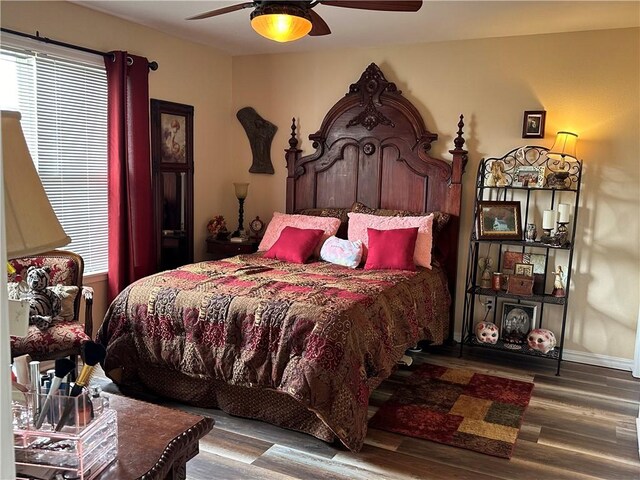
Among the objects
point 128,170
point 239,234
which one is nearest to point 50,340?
point 128,170

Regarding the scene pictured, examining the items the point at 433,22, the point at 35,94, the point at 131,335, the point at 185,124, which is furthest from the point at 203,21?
the point at 131,335

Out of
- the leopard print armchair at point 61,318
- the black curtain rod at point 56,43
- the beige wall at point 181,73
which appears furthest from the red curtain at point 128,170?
the leopard print armchair at point 61,318

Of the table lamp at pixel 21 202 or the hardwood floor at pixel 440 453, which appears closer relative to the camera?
the table lamp at pixel 21 202

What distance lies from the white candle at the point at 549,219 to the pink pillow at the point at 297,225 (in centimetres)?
160

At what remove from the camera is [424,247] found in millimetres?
4160

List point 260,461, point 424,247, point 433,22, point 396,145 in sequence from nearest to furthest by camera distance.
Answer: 1. point 260,461
2. point 433,22
3. point 424,247
4. point 396,145

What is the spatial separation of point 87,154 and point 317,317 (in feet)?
7.62

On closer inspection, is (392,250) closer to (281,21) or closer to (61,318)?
(281,21)

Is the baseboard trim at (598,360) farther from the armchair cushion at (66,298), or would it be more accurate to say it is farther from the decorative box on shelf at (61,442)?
the decorative box on shelf at (61,442)

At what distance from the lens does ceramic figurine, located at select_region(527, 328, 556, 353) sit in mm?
4035

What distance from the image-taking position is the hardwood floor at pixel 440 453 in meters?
2.59

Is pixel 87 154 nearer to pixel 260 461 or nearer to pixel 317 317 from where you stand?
pixel 317 317

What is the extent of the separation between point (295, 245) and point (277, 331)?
4.79 feet

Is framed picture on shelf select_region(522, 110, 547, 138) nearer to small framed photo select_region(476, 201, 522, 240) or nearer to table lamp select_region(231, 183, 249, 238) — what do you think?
small framed photo select_region(476, 201, 522, 240)
